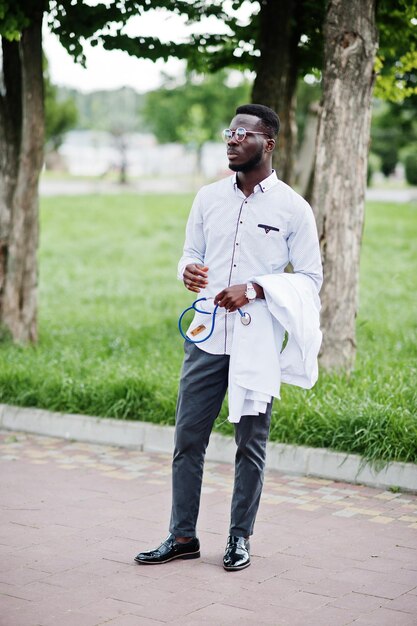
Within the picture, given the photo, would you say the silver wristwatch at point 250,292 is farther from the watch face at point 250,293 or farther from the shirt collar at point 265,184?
the shirt collar at point 265,184

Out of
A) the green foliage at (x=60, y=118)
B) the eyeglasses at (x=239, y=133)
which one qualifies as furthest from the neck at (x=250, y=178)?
the green foliage at (x=60, y=118)

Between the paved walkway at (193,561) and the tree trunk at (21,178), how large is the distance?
11.2 ft

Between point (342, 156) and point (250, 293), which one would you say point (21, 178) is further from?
point (250, 293)

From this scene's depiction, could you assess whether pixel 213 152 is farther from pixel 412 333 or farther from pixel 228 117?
pixel 412 333

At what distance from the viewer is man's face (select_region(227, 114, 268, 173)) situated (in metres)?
5.02

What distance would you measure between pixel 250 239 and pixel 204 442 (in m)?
1.02

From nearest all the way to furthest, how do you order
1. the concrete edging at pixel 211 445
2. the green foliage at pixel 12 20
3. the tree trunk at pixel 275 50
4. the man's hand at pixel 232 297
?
the man's hand at pixel 232 297
the concrete edging at pixel 211 445
the green foliage at pixel 12 20
the tree trunk at pixel 275 50

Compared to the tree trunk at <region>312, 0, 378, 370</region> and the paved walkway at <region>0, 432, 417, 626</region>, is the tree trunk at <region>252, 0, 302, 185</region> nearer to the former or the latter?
the tree trunk at <region>312, 0, 378, 370</region>

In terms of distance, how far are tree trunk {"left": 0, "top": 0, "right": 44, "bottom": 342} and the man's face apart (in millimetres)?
5720

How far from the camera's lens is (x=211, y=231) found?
16.9 ft

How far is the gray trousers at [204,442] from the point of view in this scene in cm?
512

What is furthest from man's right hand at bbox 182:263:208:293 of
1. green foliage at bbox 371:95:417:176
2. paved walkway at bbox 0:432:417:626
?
green foliage at bbox 371:95:417:176

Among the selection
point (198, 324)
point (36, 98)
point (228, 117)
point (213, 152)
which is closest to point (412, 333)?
A: point (36, 98)

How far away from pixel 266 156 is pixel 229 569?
77.6 inches
